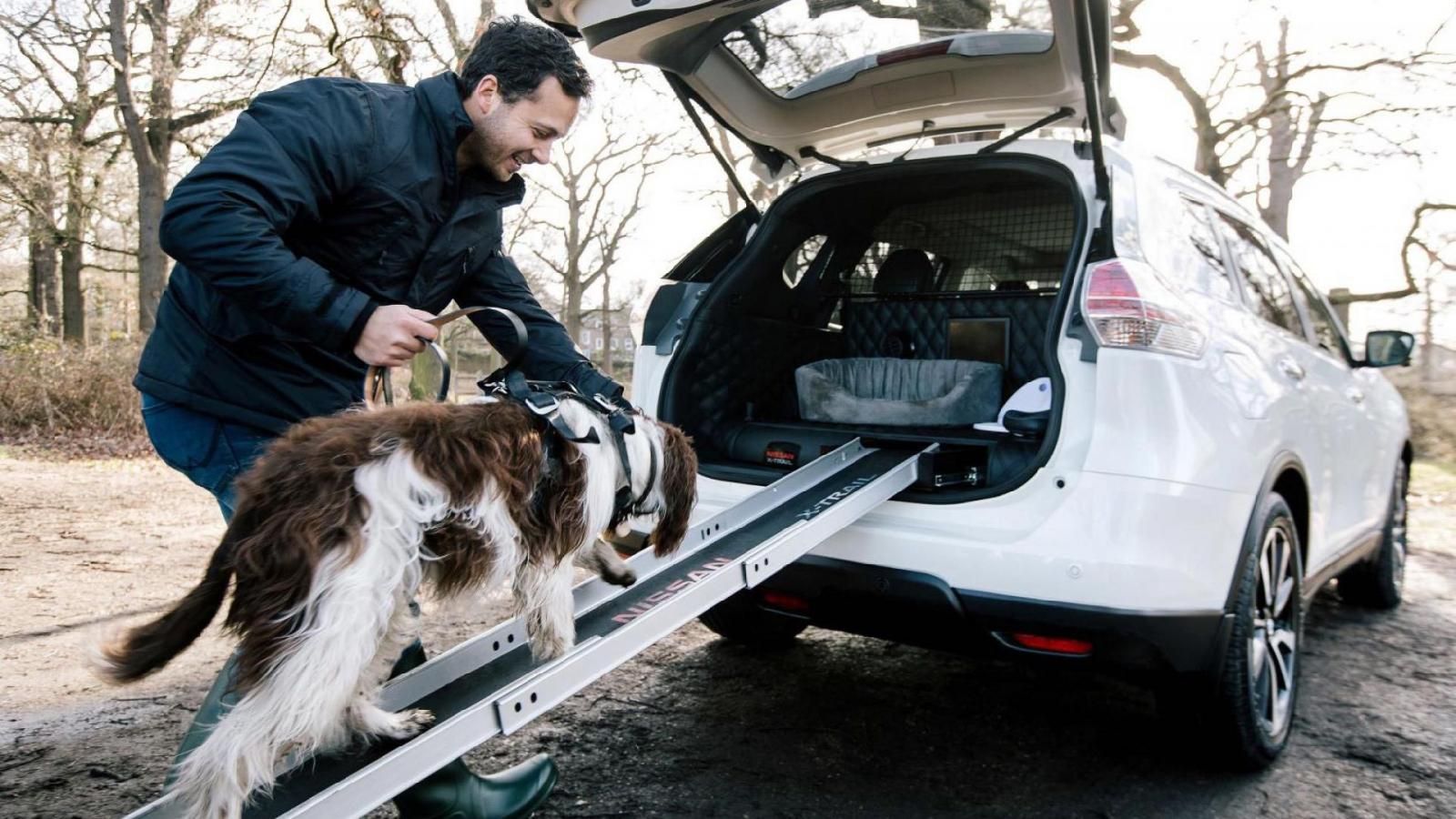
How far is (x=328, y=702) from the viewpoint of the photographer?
5.79 ft

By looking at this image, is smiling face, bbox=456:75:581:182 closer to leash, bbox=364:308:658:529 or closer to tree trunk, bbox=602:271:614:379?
leash, bbox=364:308:658:529

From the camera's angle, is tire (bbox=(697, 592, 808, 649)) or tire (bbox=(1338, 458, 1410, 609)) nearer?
tire (bbox=(697, 592, 808, 649))

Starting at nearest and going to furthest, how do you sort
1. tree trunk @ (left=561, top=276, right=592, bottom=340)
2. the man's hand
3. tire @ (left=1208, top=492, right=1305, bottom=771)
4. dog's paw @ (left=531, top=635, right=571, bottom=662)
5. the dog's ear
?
the man's hand
dog's paw @ (left=531, top=635, right=571, bottom=662)
the dog's ear
tire @ (left=1208, top=492, right=1305, bottom=771)
tree trunk @ (left=561, top=276, right=592, bottom=340)

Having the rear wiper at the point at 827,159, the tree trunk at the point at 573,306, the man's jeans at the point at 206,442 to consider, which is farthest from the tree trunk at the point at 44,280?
the man's jeans at the point at 206,442

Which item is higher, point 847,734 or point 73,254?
point 73,254

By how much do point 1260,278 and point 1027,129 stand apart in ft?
4.34

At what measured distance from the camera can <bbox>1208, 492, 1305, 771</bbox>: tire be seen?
9.07 ft

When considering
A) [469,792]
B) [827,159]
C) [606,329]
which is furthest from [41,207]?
[469,792]

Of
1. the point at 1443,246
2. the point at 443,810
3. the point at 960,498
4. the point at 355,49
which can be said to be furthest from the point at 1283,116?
the point at 443,810

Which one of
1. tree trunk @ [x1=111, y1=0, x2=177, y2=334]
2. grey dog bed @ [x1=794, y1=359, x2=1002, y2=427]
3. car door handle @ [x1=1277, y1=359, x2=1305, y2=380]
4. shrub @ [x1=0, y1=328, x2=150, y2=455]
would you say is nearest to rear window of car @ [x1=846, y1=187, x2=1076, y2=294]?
grey dog bed @ [x1=794, y1=359, x2=1002, y2=427]

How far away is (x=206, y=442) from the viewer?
87.3 inches

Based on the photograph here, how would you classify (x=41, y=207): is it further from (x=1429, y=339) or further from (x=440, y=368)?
(x=1429, y=339)

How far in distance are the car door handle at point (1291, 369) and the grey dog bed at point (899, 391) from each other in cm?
98

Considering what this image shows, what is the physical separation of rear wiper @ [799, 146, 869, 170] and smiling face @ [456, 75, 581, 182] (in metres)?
1.55
